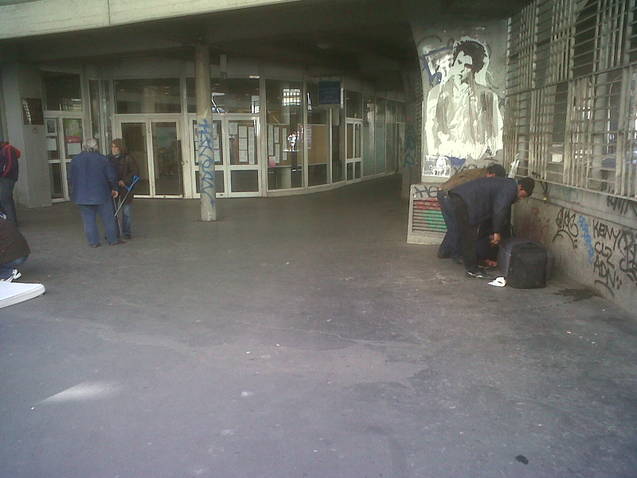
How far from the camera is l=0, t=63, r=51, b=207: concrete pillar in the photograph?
1398 centimetres

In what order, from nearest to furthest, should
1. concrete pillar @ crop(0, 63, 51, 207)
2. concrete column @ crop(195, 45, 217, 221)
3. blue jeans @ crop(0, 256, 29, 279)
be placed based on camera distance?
1. blue jeans @ crop(0, 256, 29, 279)
2. concrete column @ crop(195, 45, 217, 221)
3. concrete pillar @ crop(0, 63, 51, 207)

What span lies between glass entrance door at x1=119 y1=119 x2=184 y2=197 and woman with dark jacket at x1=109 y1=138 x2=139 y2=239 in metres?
6.09

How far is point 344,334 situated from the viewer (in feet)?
17.3

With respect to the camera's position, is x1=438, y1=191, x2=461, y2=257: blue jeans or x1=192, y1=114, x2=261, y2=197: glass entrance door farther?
x1=192, y1=114, x2=261, y2=197: glass entrance door

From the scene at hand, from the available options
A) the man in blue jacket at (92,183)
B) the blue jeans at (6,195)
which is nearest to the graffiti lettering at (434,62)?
the man in blue jacket at (92,183)

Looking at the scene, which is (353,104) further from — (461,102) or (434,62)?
(461,102)

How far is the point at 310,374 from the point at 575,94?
478 centimetres

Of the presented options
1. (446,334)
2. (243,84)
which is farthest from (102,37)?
(446,334)

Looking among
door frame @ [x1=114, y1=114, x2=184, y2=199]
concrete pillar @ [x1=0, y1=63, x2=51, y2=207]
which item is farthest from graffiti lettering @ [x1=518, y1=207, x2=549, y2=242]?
concrete pillar @ [x1=0, y1=63, x2=51, y2=207]

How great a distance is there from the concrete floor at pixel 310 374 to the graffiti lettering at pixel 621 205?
0.97 m

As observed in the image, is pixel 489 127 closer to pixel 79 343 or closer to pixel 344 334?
pixel 344 334

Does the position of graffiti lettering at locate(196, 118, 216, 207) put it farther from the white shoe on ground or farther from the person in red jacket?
the white shoe on ground

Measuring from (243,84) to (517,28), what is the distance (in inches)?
347

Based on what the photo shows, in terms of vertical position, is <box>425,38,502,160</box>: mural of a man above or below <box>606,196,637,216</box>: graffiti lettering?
above
